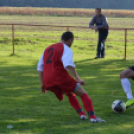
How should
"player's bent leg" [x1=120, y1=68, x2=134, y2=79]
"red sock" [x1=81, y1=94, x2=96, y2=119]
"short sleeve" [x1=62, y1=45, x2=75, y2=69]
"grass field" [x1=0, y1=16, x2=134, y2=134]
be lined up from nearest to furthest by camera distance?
1. "short sleeve" [x1=62, y1=45, x2=75, y2=69]
2. "grass field" [x1=0, y1=16, x2=134, y2=134]
3. "red sock" [x1=81, y1=94, x2=96, y2=119]
4. "player's bent leg" [x1=120, y1=68, x2=134, y2=79]

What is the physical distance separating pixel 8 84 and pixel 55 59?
4.28 m

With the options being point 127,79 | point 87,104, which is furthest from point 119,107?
point 87,104

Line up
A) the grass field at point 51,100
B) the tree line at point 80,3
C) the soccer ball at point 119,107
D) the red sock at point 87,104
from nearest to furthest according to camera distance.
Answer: the grass field at point 51,100
the red sock at point 87,104
the soccer ball at point 119,107
the tree line at point 80,3

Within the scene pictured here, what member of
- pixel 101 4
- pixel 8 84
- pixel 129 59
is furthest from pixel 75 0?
pixel 8 84

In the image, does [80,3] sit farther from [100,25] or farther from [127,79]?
[127,79]

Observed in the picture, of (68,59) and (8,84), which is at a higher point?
(68,59)

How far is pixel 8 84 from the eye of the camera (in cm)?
997

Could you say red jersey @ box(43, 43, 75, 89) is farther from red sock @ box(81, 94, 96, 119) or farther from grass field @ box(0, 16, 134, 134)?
grass field @ box(0, 16, 134, 134)

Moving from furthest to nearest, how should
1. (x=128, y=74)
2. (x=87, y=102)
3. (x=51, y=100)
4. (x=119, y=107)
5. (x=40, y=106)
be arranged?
1. (x=51, y=100)
2. (x=40, y=106)
3. (x=128, y=74)
4. (x=119, y=107)
5. (x=87, y=102)

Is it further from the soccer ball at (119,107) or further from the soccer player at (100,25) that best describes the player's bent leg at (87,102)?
the soccer player at (100,25)

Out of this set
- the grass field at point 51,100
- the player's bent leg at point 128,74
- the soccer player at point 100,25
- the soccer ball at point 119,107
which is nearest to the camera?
the grass field at point 51,100

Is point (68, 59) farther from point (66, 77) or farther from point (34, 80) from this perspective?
point (34, 80)

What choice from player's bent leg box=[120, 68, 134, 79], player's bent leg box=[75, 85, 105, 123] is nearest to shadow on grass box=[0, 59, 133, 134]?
player's bent leg box=[75, 85, 105, 123]

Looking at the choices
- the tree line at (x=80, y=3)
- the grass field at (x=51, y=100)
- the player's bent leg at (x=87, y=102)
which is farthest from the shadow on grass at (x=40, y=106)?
the tree line at (x=80, y=3)
